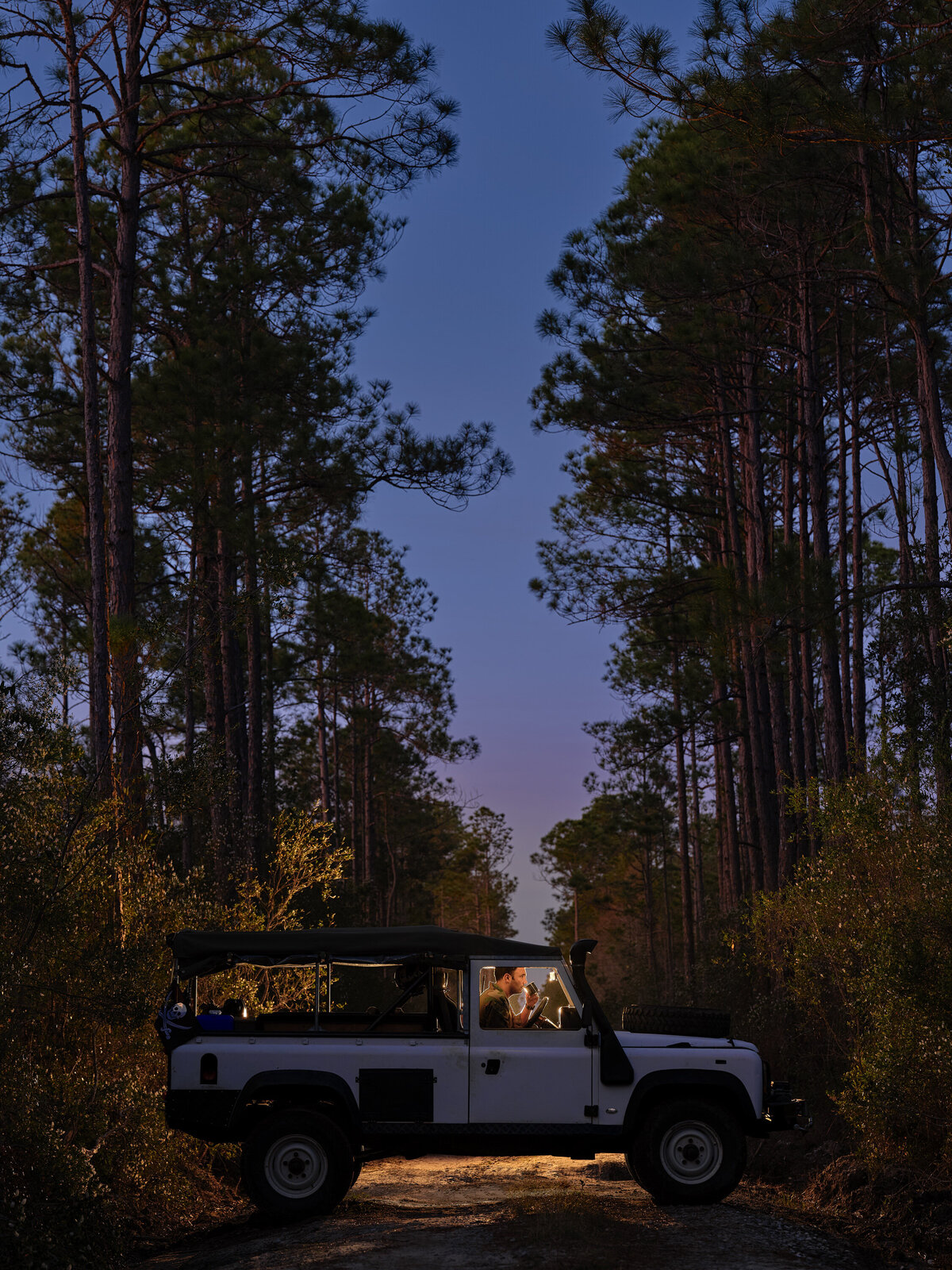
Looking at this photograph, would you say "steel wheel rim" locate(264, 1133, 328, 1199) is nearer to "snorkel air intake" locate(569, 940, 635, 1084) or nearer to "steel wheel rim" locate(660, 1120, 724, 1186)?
"snorkel air intake" locate(569, 940, 635, 1084)

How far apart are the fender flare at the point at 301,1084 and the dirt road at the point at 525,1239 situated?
768 millimetres

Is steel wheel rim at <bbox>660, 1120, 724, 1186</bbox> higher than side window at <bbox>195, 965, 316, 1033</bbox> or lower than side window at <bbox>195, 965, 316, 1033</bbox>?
lower

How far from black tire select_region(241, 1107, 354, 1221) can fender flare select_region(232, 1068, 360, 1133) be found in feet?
0.56

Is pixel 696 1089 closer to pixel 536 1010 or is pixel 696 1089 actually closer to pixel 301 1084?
pixel 536 1010

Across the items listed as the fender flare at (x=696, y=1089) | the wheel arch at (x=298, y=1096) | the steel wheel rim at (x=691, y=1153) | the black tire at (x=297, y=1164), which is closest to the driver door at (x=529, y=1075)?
the fender flare at (x=696, y=1089)

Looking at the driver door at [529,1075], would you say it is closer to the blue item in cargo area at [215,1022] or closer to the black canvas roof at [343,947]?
the black canvas roof at [343,947]

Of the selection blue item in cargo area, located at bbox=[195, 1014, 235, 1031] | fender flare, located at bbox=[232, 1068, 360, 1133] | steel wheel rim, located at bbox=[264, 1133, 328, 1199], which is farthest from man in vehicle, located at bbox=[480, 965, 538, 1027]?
blue item in cargo area, located at bbox=[195, 1014, 235, 1031]

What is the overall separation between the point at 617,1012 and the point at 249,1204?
26.2 meters

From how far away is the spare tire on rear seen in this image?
969 cm

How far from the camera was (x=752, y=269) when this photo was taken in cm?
1819

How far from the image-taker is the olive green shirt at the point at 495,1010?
908cm

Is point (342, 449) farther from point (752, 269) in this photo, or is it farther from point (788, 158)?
point (788, 158)

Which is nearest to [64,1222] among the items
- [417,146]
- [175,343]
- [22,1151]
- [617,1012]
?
[22,1151]

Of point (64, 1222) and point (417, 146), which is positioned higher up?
point (417, 146)
